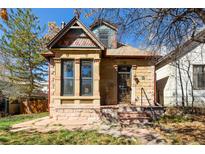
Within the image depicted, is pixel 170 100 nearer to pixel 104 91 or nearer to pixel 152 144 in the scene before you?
pixel 104 91

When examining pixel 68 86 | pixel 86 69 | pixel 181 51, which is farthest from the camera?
pixel 86 69

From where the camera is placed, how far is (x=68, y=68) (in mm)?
9797

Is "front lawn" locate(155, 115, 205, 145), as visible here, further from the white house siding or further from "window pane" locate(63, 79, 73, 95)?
"window pane" locate(63, 79, 73, 95)

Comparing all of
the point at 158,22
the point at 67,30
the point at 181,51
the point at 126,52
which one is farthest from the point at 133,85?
the point at 158,22

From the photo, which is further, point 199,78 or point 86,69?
point 199,78

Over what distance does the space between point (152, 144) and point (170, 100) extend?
7040 millimetres

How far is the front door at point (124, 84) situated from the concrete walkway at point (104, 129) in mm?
2345

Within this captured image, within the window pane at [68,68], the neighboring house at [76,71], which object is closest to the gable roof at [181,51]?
the neighboring house at [76,71]

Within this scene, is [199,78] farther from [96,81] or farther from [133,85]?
[96,81]

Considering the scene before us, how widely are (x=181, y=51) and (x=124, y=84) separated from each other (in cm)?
292

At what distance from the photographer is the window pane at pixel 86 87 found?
383 inches

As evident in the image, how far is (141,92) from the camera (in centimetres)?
1109
